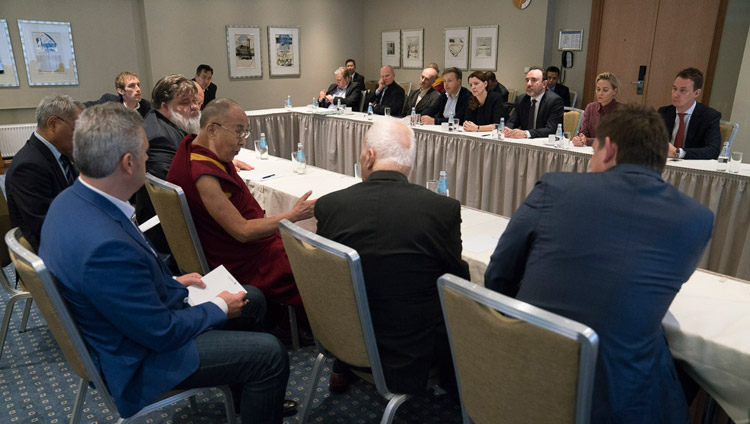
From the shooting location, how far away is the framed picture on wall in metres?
6.42

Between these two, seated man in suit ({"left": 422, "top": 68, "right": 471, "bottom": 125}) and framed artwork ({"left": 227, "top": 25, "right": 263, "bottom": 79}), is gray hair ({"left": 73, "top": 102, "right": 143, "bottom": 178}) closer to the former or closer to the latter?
seated man in suit ({"left": 422, "top": 68, "right": 471, "bottom": 125})

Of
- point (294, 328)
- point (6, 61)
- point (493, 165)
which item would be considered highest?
point (6, 61)

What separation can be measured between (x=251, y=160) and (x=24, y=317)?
1.78 metres

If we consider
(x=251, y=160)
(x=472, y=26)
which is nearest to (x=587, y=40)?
(x=472, y=26)

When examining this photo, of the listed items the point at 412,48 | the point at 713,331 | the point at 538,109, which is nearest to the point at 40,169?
the point at 713,331

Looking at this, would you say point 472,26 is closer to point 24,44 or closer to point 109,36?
point 109,36

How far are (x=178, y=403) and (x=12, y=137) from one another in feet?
20.6

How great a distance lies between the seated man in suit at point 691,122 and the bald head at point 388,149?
2605 mm

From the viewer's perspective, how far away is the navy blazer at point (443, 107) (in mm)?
5483

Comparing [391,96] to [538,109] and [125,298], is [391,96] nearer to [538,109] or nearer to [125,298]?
[538,109]

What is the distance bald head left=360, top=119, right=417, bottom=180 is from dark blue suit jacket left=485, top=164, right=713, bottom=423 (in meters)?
0.59

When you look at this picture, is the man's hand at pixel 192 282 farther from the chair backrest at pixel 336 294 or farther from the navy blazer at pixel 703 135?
the navy blazer at pixel 703 135

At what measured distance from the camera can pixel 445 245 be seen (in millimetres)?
1546

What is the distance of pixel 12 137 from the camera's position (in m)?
6.67
